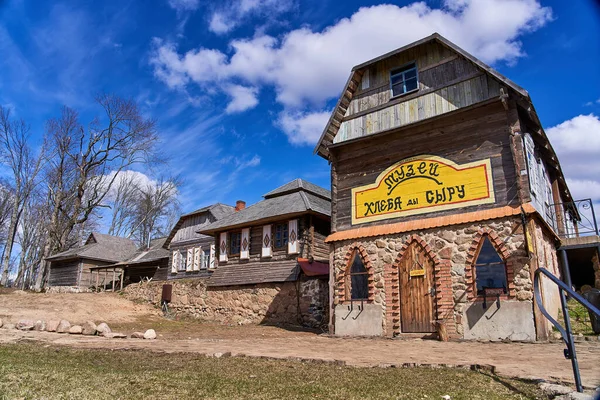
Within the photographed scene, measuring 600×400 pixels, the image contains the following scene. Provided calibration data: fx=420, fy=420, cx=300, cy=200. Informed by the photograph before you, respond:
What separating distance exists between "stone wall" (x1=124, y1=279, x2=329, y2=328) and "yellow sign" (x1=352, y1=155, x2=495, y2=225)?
5.42m

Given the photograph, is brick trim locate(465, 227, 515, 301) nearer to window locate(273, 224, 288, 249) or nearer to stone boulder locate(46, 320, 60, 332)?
window locate(273, 224, 288, 249)

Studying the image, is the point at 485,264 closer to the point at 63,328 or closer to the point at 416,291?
the point at 416,291

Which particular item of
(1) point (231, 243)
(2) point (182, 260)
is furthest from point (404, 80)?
(2) point (182, 260)

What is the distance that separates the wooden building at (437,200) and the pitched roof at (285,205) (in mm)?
5610

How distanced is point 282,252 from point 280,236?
0.93 m

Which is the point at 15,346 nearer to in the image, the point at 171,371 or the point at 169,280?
the point at 171,371

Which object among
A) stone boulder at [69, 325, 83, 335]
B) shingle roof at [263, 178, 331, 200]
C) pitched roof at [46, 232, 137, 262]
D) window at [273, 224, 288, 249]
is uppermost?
shingle roof at [263, 178, 331, 200]

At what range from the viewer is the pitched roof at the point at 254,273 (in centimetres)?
2020

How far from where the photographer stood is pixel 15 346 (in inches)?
357

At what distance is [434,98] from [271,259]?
38.6ft

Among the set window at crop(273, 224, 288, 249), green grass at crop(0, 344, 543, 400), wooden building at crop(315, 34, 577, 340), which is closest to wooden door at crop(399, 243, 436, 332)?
wooden building at crop(315, 34, 577, 340)

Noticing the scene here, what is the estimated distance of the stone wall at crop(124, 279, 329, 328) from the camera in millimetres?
18500

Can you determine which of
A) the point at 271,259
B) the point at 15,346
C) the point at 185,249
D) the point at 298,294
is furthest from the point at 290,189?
the point at 15,346

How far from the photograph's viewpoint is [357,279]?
14414 millimetres
